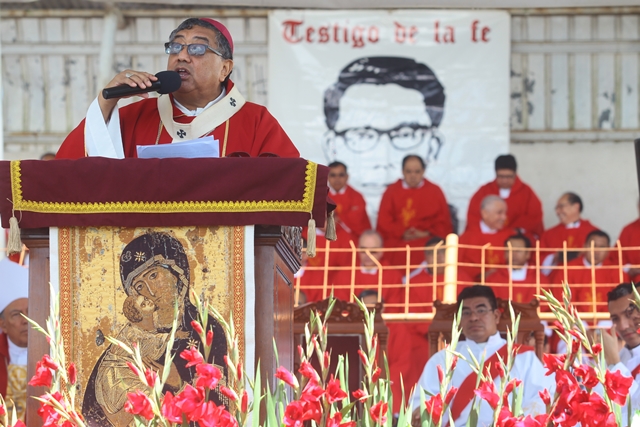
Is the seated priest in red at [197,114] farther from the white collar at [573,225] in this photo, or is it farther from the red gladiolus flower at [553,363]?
the white collar at [573,225]

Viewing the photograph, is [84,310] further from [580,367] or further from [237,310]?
[580,367]

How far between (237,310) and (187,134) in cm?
80

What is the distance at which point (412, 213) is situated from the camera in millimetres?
9258

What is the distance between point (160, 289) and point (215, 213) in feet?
0.76

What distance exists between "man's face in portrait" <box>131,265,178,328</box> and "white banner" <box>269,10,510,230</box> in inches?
279

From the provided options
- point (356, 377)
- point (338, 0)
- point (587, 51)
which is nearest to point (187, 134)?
point (356, 377)

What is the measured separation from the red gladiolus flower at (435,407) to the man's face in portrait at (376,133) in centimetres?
799

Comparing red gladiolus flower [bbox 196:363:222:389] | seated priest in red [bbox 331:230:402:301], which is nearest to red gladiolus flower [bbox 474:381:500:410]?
red gladiolus flower [bbox 196:363:222:389]

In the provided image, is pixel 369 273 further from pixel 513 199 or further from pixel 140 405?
pixel 140 405

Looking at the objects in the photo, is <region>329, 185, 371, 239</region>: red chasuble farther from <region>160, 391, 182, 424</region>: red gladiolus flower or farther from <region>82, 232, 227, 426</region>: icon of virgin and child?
<region>160, 391, 182, 424</region>: red gladiolus flower

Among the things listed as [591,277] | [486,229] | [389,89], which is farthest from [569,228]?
[389,89]

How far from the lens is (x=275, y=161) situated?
270cm

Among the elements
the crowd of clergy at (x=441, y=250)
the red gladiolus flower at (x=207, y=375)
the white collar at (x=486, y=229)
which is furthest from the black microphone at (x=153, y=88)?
the white collar at (x=486, y=229)

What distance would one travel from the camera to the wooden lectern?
8.81 ft
